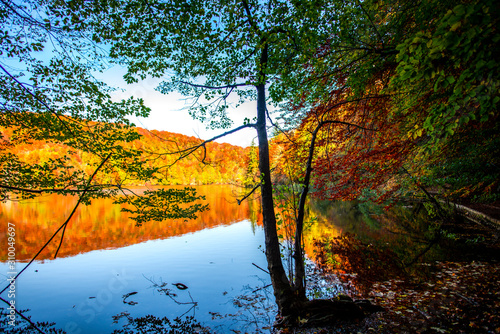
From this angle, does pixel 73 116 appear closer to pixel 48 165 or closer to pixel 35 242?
pixel 48 165

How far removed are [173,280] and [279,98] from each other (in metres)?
6.91

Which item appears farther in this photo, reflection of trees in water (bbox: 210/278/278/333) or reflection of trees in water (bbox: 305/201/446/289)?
reflection of trees in water (bbox: 305/201/446/289)

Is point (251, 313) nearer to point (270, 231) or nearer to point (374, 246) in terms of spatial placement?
point (270, 231)

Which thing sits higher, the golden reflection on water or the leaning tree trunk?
the leaning tree trunk

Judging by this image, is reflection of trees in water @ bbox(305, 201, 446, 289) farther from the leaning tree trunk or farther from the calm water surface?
the calm water surface

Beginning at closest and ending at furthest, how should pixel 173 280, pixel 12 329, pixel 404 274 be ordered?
pixel 12 329 → pixel 404 274 → pixel 173 280

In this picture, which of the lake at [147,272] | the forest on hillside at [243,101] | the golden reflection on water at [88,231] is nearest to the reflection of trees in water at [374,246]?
the lake at [147,272]

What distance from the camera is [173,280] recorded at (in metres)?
7.15

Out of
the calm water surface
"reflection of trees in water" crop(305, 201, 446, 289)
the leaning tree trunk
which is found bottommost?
the calm water surface

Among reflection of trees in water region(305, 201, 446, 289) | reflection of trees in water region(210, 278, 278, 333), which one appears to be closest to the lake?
reflection of trees in water region(210, 278, 278, 333)

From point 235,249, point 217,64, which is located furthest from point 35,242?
point 217,64

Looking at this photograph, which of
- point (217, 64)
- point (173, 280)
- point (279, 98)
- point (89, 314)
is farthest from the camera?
point (173, 280)

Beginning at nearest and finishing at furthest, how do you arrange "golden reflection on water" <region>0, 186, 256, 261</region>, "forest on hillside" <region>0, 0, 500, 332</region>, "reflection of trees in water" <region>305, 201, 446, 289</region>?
"forest on hillside" <region>0, 0, 500, 332</region>
"reflection of trees in water" <region>305, 201, 446, 289</region>
"golden reflection on water" <region>0, 186, 256, 261</region>

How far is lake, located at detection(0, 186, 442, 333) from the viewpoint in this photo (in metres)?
5.23
